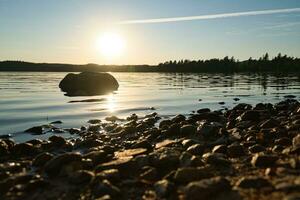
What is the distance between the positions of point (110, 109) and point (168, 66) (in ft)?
472

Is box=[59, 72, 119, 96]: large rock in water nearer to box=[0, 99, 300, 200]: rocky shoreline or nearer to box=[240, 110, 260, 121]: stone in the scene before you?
box=[240, 110, 260, 121]: stone

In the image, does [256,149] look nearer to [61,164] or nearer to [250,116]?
[61,164]

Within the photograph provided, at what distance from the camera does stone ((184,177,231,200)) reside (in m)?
5.60

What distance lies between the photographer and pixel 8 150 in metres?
10.1

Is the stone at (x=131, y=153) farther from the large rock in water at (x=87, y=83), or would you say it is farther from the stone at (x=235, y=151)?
the large rock in water at (x=87, y=83)

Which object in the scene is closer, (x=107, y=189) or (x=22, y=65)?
(x=107, y=189)

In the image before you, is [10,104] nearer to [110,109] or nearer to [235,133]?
[110,109]

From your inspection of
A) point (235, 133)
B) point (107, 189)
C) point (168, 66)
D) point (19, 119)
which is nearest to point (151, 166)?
point (107, 189)

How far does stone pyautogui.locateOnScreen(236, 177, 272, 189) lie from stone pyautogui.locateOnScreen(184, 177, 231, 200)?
0.23 meters

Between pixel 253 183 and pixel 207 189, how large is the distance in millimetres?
832

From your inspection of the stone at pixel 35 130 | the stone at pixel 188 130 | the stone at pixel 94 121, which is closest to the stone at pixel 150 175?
the stone at pixel 188 130

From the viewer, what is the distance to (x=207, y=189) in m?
5.63

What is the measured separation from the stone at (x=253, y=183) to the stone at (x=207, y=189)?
0.23 m

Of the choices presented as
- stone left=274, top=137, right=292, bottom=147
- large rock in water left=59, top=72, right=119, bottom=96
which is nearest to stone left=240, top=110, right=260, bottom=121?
stone left=274, top=137, right=292, bottom=147
